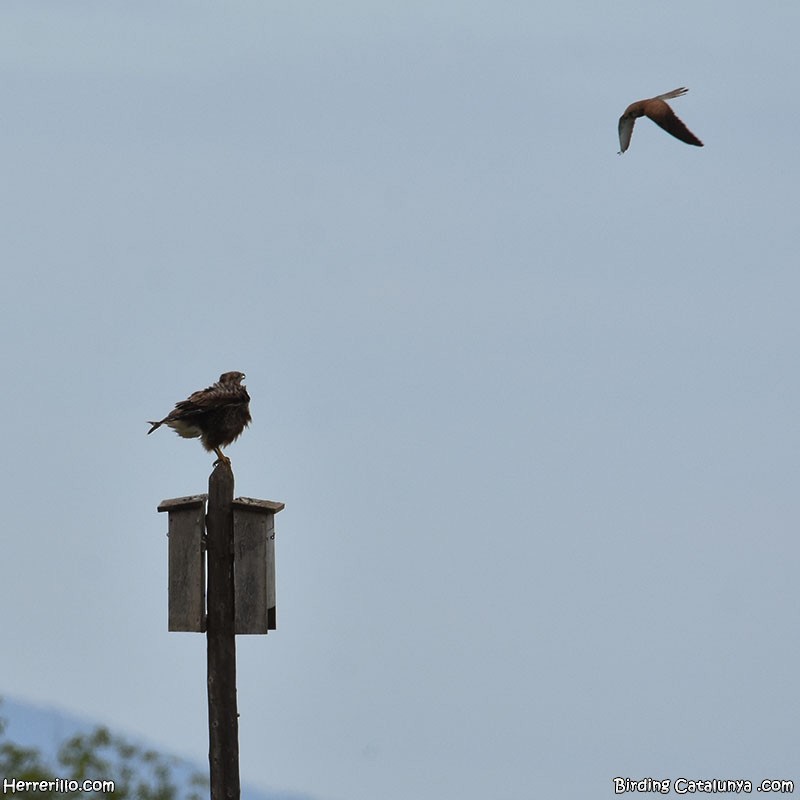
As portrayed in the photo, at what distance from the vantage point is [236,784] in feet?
29.0

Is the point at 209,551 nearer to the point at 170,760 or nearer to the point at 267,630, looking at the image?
the point at 267,630

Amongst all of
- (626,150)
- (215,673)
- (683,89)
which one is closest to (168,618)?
(215,673)

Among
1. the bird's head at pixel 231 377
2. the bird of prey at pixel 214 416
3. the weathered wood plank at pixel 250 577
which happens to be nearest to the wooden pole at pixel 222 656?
the weathered wood plank at pixel 250 577

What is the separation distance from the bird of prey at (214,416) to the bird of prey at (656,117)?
3.79 m

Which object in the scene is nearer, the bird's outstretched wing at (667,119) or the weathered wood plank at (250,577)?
the weathered wood plank at (250,577)

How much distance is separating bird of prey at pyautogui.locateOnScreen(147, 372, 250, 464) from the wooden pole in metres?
1.62

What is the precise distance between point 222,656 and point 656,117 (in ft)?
19.3

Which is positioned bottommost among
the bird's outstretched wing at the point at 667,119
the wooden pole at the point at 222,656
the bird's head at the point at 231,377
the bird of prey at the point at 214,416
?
the wooden pole at the point at 222,656

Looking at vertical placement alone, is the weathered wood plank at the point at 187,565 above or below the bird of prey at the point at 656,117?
below

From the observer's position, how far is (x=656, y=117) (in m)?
11.4

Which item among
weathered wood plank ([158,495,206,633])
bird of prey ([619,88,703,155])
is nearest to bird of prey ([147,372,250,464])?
weathered wood plank ([158,495,206,633])

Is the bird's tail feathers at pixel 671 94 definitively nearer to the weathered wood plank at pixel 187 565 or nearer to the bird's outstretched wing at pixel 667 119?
the bird's outstretched wing at pixel 667 119

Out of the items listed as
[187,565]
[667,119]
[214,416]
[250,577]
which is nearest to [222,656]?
[250,577]

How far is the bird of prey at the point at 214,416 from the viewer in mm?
10703
